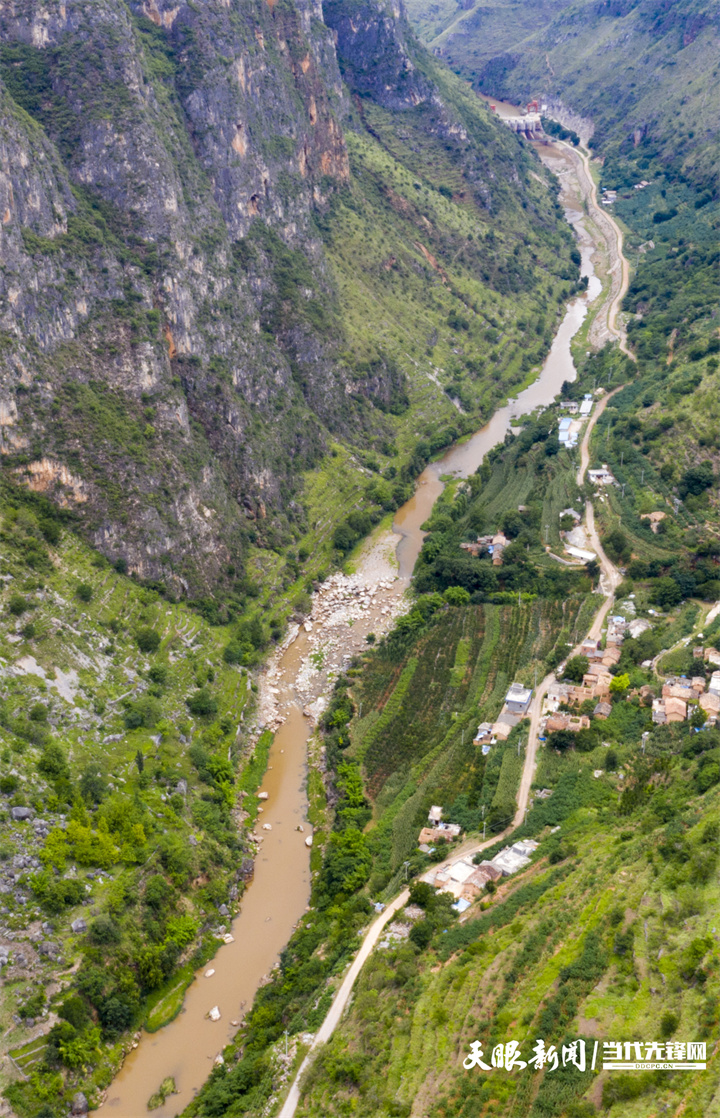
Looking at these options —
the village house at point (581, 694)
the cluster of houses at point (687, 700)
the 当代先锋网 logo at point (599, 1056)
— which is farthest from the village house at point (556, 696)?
the 当代先锋网 logo at point (599, 1056)

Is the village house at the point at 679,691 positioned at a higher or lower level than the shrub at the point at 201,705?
higher

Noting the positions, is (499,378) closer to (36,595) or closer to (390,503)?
(390,503)

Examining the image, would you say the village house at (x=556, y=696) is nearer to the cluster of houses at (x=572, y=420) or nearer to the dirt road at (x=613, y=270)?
the cluster of houses at (x=572, y=420)

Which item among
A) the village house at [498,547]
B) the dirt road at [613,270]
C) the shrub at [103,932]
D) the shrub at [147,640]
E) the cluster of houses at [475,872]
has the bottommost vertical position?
the shrub at [103,932]

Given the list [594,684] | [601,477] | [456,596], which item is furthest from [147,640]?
[601,477]

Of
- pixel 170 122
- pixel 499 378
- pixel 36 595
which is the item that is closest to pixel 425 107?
pixel 499 378

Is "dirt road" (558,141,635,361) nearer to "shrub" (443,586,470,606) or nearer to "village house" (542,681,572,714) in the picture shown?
"shrub" (443,586,470,606)
